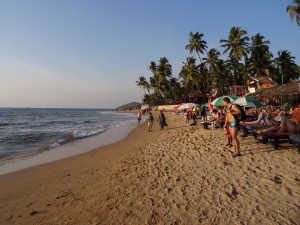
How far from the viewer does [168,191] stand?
4520 millimetres

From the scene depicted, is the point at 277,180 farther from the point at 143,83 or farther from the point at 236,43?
the point at 143,83

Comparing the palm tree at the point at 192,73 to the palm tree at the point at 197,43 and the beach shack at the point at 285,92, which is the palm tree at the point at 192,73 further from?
the beach shack at the point at 285,92

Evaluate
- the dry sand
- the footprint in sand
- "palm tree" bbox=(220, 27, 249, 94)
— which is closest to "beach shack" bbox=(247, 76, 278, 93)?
"palm tree" bbox=(220, 27, 249, 94)

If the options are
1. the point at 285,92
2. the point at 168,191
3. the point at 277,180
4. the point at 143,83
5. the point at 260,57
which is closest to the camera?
the point at 168,191

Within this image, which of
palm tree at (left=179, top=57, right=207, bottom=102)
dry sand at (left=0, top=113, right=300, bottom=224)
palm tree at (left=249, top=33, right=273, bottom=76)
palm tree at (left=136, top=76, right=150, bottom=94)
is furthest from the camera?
palm tree at (left=136, top=76, right=150, bottom=94)

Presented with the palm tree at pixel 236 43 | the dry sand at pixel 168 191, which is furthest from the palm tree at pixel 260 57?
the dry sand at pixel 168 191

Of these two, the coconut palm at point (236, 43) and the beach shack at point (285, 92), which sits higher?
the coconut palm at point (236, 43)

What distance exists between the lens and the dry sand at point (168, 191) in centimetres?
360

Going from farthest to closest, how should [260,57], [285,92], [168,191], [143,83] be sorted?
[143,83] → [260,57] → [285,92] → [168,191]

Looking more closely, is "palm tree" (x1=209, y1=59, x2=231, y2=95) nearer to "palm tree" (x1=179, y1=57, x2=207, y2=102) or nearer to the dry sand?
"palm tree" (x1=179, y1=57, x2=207, y2=102)

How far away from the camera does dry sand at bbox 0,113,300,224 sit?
3596 mm

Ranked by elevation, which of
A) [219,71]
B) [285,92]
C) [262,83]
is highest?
[219,71]

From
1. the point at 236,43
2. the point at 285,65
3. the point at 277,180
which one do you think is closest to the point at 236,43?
the point at 236,43

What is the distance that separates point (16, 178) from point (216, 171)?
19.8 ft
